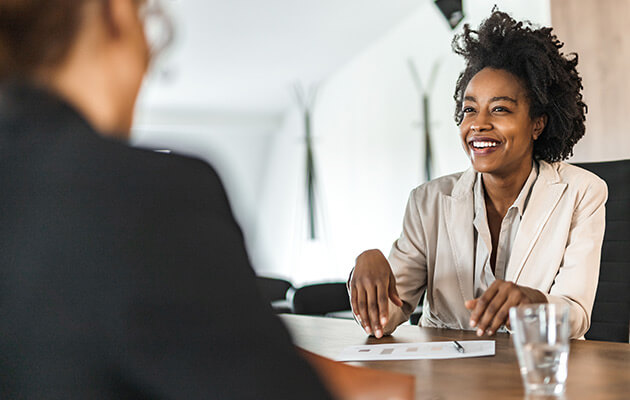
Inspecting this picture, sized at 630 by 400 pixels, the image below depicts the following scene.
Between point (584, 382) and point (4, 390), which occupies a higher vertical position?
point (4, 390)

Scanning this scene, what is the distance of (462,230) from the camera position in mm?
1992

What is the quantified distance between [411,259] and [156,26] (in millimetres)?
1584

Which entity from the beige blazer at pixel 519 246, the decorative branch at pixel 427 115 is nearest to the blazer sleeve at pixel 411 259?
the beige blazer at pixel 519 246

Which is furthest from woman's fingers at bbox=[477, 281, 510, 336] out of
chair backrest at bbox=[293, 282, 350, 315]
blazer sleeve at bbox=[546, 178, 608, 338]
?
chair backrest at bbox=[293, 282, 350, 315]

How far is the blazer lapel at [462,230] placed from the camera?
1.95m

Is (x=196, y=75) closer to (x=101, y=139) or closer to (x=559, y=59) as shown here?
(x=559, y=59)

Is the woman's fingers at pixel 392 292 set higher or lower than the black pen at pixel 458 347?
higher

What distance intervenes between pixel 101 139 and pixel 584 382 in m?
0.83

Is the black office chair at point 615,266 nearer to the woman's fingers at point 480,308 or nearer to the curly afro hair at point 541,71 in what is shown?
the curly afro hair at point 541,71

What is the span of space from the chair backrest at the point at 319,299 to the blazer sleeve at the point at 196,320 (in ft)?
7.86

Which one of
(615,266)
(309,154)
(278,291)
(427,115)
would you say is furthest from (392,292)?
(309,154)

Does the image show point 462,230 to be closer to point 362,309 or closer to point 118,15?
point 362,309

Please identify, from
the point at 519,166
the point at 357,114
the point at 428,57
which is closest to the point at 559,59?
the point at 519,166

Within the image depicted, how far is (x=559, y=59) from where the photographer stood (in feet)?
6.93
